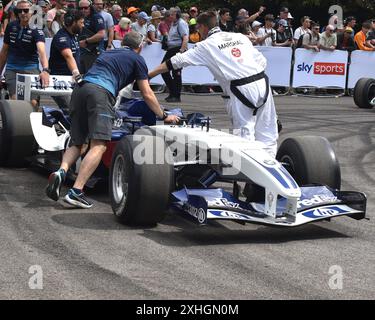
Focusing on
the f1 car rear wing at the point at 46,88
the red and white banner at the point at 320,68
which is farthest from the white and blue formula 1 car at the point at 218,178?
the red and white banner at the point at 320,68

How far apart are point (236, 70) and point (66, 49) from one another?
108 inches

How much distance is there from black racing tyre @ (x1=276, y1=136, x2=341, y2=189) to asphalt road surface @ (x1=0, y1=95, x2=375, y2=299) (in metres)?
0.41

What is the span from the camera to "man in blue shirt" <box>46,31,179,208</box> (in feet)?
27.0

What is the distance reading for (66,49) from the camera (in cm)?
1062

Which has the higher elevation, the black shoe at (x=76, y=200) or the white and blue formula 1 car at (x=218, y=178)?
the white and blue formula 1 car at (x=218, y=178)

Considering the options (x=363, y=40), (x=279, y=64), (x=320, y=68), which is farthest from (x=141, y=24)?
(x=363, y=40)

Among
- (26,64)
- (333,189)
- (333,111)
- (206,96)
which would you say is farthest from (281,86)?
(333,189)

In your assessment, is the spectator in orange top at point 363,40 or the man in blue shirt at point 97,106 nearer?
the man in blue shirt at point 97,106

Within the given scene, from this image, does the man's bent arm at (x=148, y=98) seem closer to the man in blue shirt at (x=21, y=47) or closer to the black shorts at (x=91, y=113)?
the black shorts at (x=91, y=113)

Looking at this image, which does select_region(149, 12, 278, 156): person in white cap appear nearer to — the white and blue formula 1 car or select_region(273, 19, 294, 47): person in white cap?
the white and blue formula 1 car

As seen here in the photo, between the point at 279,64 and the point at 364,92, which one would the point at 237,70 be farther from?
the point at 279,64

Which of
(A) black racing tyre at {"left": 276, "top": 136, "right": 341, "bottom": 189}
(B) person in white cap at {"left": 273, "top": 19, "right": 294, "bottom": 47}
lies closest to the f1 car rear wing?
(A) black racing tyre at {"left": 276, "top": 136, "right": 341, "bottom": 189}

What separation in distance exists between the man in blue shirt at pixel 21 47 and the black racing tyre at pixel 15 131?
94 centimetres

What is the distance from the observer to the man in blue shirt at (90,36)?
571 inches
